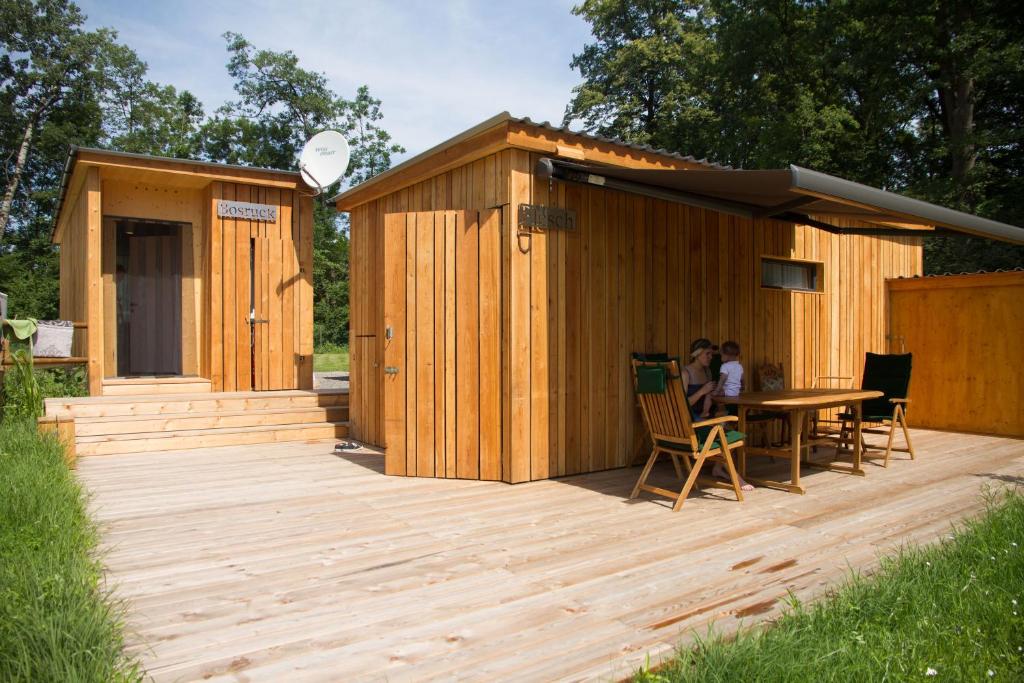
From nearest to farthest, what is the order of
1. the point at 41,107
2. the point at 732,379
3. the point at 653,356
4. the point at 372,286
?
1. the point at 732,379
2. the point at 653,356
3. the point at 372,286
4. the point at 41,107

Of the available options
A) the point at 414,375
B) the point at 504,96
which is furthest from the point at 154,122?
the point at 414,375

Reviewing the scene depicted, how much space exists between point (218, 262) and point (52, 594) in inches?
259

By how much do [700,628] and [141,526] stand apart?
10.5 ft

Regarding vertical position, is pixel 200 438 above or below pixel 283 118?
below

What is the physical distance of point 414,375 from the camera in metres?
→ 5.55

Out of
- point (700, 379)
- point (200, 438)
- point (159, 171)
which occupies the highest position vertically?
point (159, 171)

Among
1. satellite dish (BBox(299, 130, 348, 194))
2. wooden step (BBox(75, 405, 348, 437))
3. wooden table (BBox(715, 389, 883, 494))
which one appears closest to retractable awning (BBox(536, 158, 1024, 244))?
wooden table (BBox(715, 389, 883, 494))

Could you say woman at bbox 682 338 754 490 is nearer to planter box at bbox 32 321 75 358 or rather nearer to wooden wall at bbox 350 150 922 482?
wooden wall at bbox 350 150 922 482

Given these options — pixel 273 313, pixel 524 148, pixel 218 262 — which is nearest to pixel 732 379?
pixel 524 148

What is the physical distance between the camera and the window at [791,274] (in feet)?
24.1

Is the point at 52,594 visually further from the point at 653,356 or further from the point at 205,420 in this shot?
the point at 205,420

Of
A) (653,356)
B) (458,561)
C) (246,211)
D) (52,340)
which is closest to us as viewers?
(458,561)

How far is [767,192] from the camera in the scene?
5.18 metres

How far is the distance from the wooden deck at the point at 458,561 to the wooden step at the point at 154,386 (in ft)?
8.01
